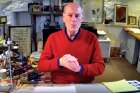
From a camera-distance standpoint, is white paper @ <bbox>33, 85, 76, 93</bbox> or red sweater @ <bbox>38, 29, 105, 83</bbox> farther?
red sweater @ <bbox>38, 29, 105, 83</bbox>

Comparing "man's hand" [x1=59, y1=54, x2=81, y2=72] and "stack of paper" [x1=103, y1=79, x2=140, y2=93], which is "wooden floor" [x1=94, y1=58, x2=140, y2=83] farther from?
"stack of paper" [x1=103, y1=79, x2=140, y2=93]

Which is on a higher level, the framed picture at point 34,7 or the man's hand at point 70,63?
the framed picture at point 34,7

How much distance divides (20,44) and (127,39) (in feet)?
14.2

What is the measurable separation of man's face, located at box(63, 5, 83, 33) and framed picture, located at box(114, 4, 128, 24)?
15.7 ft

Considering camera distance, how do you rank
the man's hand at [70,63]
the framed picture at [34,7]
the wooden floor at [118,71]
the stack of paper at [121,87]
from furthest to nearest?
the framed picture at [34,7], the wooden floor at [118,71], the man's hand at [70,63], the stack of paper at [121,87]

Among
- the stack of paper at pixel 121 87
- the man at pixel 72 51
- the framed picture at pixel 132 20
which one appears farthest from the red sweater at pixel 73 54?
the framed picture at pixel 132 20

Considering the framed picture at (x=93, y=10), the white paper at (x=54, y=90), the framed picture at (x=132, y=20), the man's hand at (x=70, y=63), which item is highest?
the framed picture at (x=93, y=10)

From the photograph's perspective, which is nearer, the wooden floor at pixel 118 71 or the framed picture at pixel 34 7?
the wooden floor at pixel 118 71

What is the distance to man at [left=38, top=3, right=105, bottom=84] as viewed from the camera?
2.26 metres

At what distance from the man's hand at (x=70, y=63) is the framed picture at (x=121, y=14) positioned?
16.5ft

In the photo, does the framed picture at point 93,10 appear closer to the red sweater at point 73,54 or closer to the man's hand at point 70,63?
the red sweater at point 73,54

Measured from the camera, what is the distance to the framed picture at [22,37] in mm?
3375

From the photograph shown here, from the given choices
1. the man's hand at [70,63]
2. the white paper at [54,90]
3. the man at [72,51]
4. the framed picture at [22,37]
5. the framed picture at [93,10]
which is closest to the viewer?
the white paper at [54,90]

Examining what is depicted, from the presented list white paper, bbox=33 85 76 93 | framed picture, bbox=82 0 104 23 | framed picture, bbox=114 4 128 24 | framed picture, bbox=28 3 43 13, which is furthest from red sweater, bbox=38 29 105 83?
framed picture, bbox=114 4 128 24
